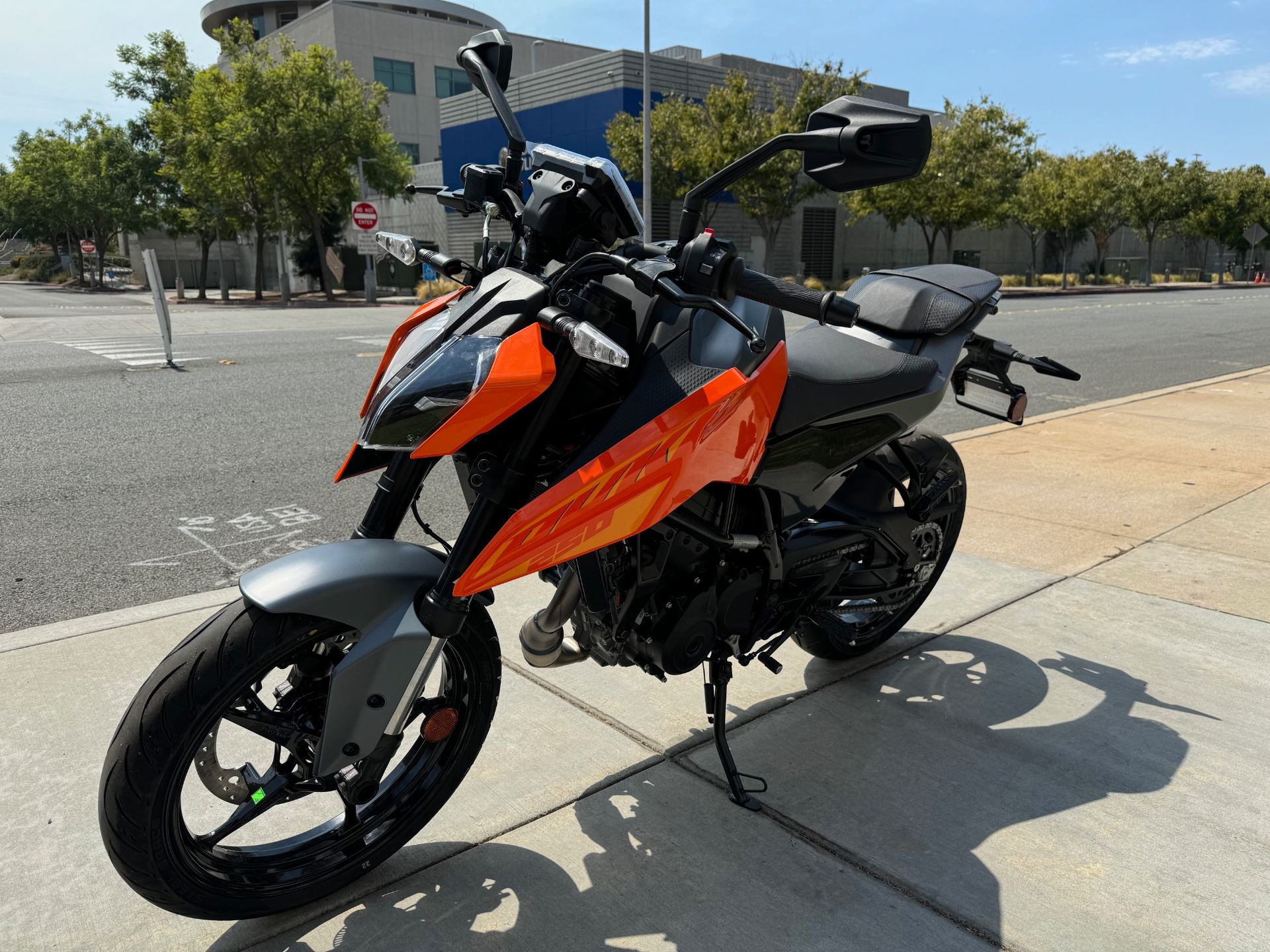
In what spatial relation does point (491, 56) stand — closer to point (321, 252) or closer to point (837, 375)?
point (837, 375)

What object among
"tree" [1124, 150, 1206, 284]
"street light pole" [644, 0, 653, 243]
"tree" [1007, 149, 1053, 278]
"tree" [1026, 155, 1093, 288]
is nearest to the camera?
"street light pole" [644, 0, 653, 243]

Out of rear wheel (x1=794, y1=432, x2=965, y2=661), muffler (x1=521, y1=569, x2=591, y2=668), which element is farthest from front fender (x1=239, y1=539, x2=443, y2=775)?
rear wheel (x1=794, y1=432, x2=965, y2=661)

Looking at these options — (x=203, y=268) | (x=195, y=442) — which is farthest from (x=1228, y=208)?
(x=195, y=442)

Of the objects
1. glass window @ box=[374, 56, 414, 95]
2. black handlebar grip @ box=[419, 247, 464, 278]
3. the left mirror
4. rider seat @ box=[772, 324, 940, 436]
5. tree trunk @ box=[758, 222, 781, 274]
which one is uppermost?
glass window @ box=[374, 56, 414, 95]

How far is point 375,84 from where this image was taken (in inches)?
1474

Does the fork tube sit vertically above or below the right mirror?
below

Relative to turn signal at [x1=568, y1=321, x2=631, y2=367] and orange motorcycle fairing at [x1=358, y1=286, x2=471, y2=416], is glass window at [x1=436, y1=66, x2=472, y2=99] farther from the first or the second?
turn signal at [x1=568, y1=321, x2=631, y2=367]

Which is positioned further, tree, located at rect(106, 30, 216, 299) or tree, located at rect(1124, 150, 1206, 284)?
tree, located at rect(1124, 150, 1206, 284)

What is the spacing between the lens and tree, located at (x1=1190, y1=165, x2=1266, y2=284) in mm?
55031

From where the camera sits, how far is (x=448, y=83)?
55.0 m

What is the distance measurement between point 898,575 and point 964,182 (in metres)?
37.3

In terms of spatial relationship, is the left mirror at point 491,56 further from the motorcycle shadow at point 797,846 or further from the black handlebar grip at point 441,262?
the motorcycle shadow at point 797,846

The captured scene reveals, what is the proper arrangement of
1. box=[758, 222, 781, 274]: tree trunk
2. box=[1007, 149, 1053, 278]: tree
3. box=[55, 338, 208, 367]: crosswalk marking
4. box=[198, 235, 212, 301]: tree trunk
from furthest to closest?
box=[1007, 149, 1053, 278]: tree → box=[198, 235, 212, 301]: tree trunk → box=[758, 222, 781, 274]: tree trunk → box=[55, 338, 208, 367]: crosswalk marking

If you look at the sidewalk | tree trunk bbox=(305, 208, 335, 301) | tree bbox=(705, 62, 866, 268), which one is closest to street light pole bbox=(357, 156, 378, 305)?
tree trunk bbox=(305, 208, 335, 301)
